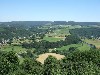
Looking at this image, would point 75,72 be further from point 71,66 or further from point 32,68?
A: point 32,68

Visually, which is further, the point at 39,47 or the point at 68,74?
the point at 39,47

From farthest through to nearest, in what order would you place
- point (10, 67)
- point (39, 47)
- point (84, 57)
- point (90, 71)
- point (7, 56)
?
1. point (39, 47)
2. point (84, 57)
3. point (7, 56)
4. point (10, 67)
5. point (90, 71)

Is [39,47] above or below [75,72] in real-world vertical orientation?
below

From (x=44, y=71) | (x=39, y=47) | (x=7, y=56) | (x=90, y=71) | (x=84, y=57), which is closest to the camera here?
(x=90, y=71)

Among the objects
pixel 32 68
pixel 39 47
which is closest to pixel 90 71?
pixel 32 68

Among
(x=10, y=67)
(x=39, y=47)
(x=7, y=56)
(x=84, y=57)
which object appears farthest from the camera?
(x=39, y=47)

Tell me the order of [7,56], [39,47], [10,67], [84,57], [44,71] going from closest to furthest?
[44,71] < [10,67] < [7,56] < [84,57] < [39,47]

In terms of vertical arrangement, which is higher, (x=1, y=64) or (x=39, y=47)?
(x=1, y=64)

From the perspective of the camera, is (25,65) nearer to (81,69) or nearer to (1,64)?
(1,64)

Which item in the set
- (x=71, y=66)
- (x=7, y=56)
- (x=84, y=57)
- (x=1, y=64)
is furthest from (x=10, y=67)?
(x=84, y=57)
